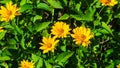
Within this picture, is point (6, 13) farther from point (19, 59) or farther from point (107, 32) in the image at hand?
point (107, 32)

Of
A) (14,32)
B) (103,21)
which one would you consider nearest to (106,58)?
(103,21)

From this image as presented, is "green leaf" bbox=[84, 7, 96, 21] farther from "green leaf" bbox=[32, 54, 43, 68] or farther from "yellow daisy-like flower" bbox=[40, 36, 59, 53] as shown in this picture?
"green leaf" bbox=[32, 54, 43, 68]

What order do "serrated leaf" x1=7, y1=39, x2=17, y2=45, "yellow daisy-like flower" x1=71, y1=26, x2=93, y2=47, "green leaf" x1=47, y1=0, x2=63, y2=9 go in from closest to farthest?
"yellow daisy-like flower" x1=71, y1=26, x2=93, y2=47, "serrated leaf" x1=7, y1=39, x2=17, y2=45, "green leaf" x1=47, y1=0, x2=63, y2=9

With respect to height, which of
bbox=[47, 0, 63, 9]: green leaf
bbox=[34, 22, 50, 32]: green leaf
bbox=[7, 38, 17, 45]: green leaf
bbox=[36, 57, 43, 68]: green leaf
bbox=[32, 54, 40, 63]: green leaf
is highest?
bbox=[47, 0, 63, 9]: green leaf

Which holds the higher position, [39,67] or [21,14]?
[21,14]

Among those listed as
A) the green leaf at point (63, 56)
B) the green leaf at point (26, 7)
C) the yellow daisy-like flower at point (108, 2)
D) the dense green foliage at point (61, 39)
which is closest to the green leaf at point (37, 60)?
the dense green foliage at point (61, 39)

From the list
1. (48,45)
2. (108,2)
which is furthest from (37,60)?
(108,2)

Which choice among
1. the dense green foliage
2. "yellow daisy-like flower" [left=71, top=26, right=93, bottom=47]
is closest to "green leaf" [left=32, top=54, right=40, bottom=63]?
the dense green foliage

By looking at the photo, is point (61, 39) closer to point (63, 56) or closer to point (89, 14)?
point (63, 56)

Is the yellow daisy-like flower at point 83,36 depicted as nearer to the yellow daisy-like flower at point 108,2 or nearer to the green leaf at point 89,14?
the green leaf at point 89,14

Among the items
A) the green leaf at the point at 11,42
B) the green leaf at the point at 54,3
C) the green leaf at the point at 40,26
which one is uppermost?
the green leaf at the point at 54,3

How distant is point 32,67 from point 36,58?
9 centimetres

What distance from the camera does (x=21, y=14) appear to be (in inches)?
100.0

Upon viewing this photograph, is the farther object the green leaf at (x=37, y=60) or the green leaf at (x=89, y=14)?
the green leaf at (x=89, y=14)
